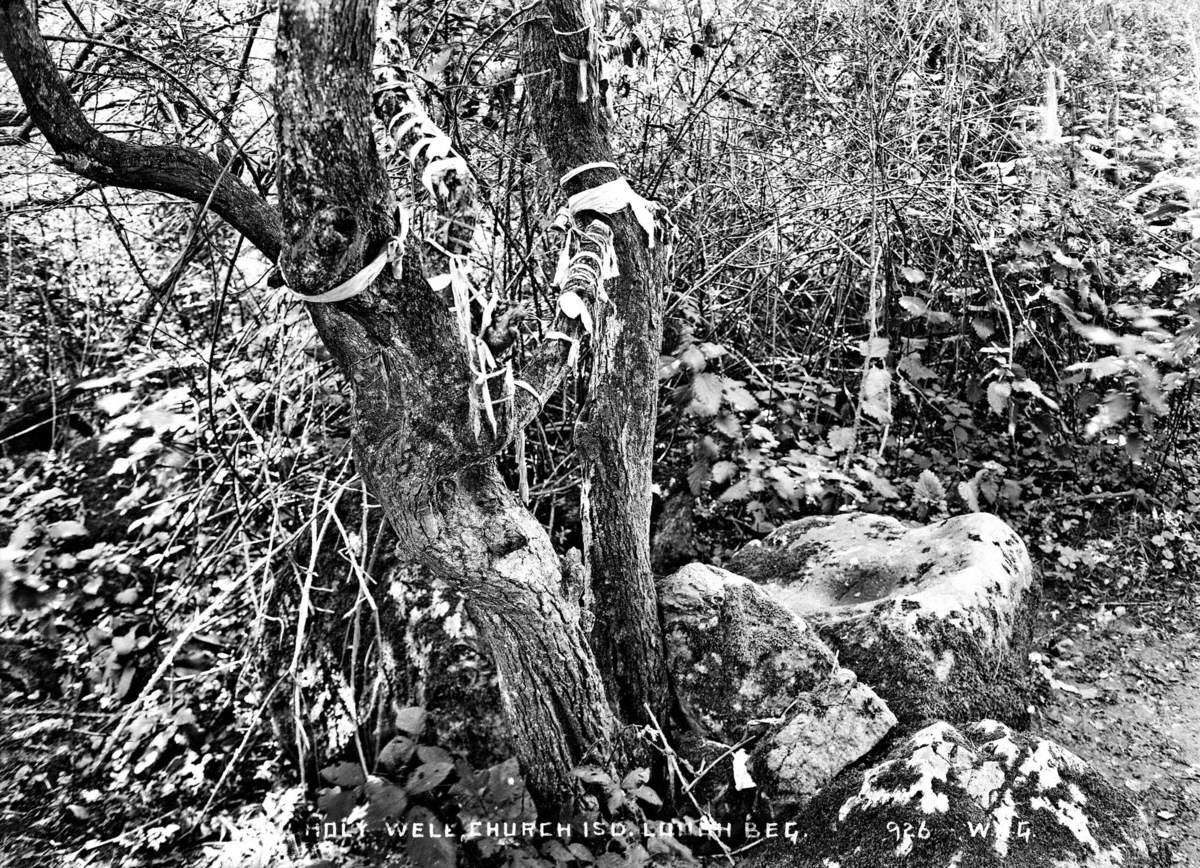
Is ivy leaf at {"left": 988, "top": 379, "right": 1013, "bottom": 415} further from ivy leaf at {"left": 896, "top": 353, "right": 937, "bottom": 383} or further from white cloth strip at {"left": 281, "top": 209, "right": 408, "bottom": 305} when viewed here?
white cloth strip at {"left": 281, "top": 209, "right": 408, "bottom": 305}

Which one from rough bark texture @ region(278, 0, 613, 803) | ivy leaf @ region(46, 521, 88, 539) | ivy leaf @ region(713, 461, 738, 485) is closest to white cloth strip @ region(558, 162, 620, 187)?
rough bark texture @ region(278, 0, 613, 803)

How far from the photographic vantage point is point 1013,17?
482cm

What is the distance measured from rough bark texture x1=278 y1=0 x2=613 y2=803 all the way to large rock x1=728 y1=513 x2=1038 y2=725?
99cm

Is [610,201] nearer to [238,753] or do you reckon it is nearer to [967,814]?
[967,814]

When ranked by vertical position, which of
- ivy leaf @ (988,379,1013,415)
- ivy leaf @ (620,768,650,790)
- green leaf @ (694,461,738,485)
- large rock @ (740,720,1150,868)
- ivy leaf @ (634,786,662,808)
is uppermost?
ivy leaf @ (988,379,1013,415)

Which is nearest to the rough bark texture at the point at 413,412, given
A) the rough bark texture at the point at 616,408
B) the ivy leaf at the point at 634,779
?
the ivy leaf at the point at 634,779

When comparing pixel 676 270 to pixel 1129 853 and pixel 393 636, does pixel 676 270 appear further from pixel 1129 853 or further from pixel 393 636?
pixel 1129 853

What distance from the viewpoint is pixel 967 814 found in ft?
6.59

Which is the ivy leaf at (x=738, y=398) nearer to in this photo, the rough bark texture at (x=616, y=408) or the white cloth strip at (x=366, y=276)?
the rough bark texture at (x=616, y=408)

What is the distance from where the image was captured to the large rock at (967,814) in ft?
6.45

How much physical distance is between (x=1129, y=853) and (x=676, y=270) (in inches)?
103

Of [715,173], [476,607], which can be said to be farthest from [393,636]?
[715,173]

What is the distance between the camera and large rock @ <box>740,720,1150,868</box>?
A: 196cm

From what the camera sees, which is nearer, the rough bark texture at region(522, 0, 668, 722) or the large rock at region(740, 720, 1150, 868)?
the large rock at region(740, 720, 1150, 868)
